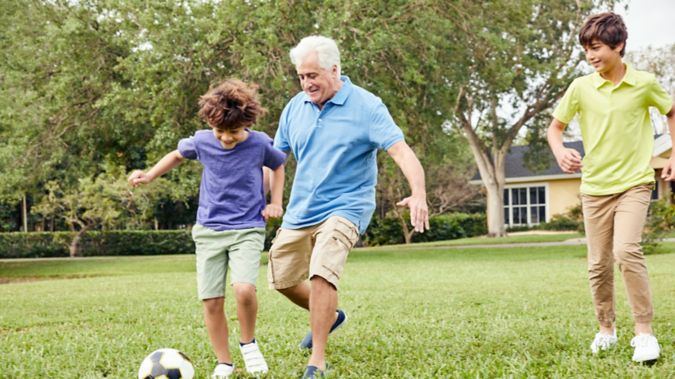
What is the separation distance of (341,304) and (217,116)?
538 centimetres

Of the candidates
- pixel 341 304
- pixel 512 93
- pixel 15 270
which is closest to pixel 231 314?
pixel 341 304

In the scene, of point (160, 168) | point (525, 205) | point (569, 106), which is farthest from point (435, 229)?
point (160, 168)

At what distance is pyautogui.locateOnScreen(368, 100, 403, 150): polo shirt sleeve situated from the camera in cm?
453

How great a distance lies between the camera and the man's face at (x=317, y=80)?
15.0 feet

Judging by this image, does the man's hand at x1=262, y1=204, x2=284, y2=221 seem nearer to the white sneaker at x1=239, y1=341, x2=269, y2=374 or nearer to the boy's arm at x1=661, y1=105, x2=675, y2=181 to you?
the white sneaker at x1=239, y1=341, x2=269, y2=374

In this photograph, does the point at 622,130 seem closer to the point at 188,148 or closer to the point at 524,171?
the point at 188,148

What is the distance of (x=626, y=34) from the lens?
4.84 m

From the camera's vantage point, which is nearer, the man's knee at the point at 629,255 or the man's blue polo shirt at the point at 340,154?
the man's blue polo shirt at the point at 340,154

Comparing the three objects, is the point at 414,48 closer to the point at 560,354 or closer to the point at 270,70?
the point at 270,70

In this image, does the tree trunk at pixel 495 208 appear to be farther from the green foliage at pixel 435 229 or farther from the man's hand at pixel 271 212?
the man's hand at pixel 271 212

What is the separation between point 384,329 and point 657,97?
9.93 feet

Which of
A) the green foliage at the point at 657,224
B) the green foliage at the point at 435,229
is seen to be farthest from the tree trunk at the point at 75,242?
the green foliage at the point at 657,224

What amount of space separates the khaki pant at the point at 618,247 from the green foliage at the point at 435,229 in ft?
103

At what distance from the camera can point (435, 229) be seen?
127 feet
